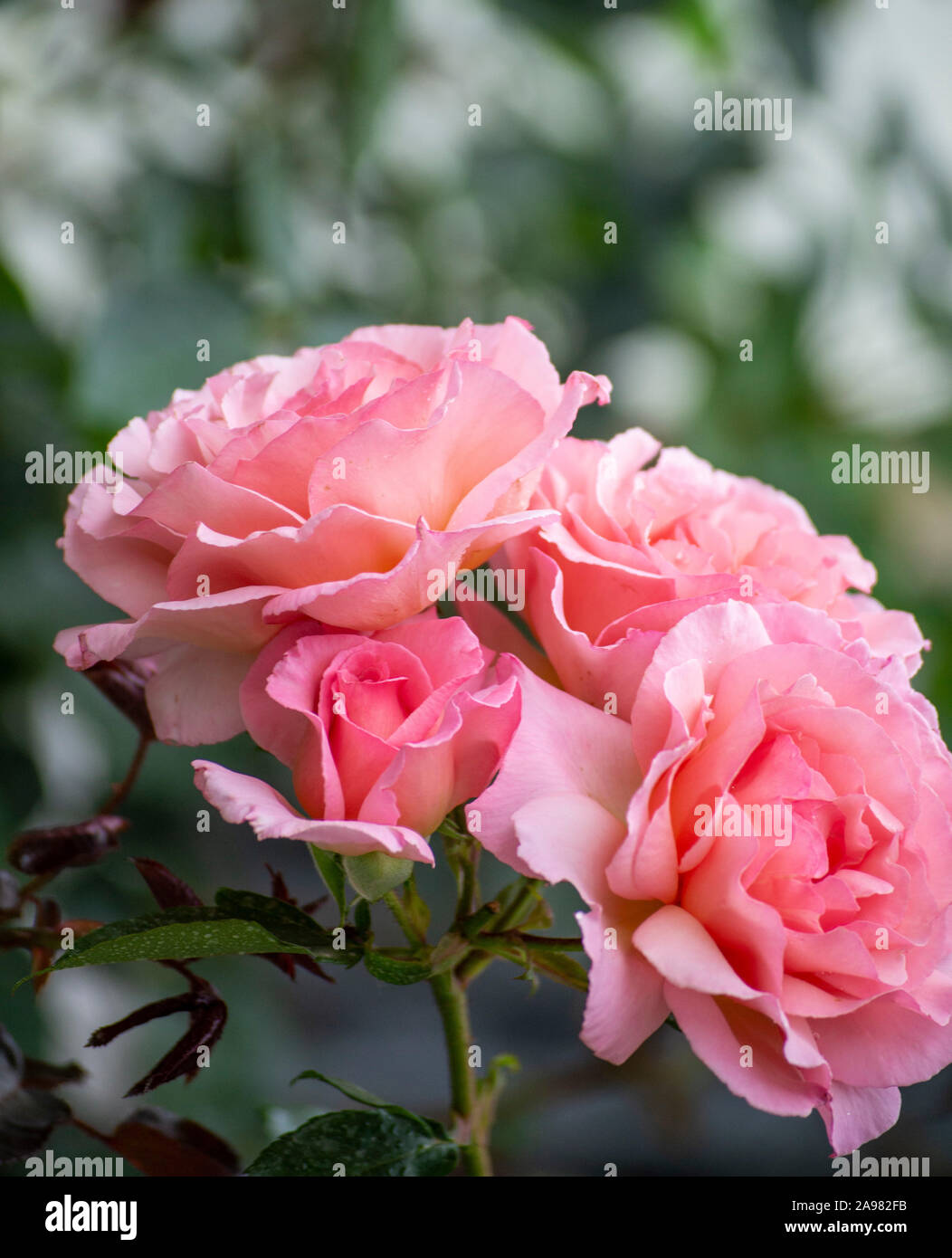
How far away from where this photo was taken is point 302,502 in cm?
31

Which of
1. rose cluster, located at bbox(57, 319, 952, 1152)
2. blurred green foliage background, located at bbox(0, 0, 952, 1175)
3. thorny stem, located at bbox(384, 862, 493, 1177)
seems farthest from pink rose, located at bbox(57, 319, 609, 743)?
blurred green foliage background, located at bbox(0, 0, 952, 1175)

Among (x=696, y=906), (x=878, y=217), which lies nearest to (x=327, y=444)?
(x=696, y=906)

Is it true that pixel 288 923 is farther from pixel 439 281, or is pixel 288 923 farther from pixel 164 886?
pixel 439 281

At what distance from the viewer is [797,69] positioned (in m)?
0.86

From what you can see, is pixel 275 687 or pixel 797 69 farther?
pixel 797 69

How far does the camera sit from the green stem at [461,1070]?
358 millimetres

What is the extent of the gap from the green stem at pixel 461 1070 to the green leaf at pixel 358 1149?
18 mm

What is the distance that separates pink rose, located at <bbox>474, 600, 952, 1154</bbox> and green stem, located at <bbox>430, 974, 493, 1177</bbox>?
0.09 metres

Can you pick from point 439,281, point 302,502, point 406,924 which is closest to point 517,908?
point 406,924

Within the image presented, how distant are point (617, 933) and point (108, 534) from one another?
0.60 ft

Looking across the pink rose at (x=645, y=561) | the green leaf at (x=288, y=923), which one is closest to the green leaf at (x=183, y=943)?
the green leaf at (x=288, y=923)

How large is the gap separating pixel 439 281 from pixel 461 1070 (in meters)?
0.79
